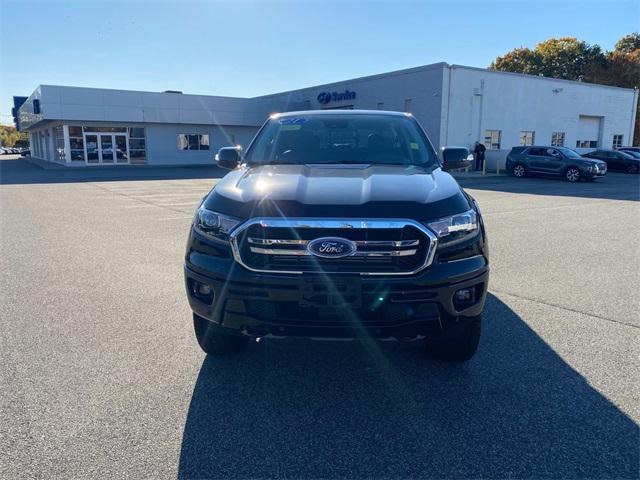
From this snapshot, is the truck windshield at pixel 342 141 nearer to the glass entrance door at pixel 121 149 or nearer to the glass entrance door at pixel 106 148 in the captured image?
the glass entrance door at pixel 106 148

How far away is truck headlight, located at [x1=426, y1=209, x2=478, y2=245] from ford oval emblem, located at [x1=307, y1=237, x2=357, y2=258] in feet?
1.59

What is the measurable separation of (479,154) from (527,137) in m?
6.84

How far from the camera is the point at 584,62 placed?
5306 centimetres

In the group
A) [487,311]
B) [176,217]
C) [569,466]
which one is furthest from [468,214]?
[176,217]

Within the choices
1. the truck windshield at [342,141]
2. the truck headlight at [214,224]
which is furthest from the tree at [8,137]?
the truck headlight at [214,224]

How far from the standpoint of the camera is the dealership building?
1189 inches

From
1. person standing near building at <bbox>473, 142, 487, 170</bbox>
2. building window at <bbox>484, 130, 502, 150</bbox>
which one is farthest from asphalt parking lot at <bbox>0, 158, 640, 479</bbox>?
building window at <bbox>484, 130, 502, 150</bbox>

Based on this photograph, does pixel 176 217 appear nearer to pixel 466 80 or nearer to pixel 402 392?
pixel 402 392

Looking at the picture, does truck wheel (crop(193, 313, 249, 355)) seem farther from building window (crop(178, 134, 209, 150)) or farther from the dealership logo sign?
building window (crop(178, 134, 209, 150))

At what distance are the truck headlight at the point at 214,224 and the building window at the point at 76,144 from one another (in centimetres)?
3736

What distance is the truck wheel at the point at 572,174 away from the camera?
23.5 meters

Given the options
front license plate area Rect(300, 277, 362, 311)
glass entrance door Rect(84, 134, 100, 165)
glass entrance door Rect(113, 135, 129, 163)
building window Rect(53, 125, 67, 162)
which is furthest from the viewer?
building window Rect(53, 125, 67, 162)

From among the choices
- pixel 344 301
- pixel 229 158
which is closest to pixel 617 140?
pixel 229 158

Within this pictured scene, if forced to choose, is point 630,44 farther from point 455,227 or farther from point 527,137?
point 455,227
